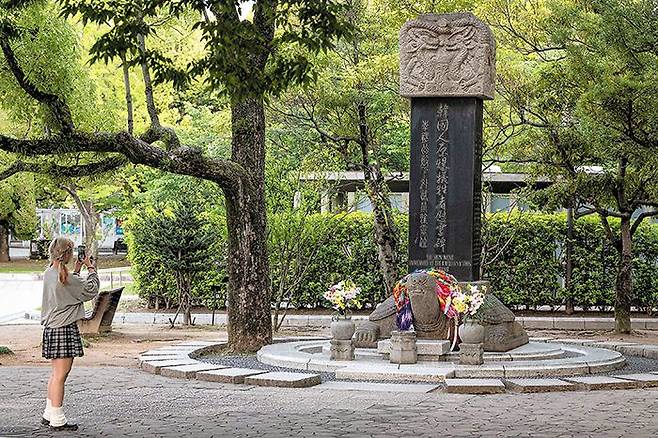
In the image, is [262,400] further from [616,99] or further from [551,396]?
[616,99]

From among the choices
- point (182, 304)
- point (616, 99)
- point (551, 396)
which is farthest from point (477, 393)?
point (182, 304)

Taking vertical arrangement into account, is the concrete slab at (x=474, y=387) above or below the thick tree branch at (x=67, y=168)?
below

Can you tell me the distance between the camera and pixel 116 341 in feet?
61.1

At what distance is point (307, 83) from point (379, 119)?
37.5 ft

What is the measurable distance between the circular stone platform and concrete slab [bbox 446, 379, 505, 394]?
0.50m

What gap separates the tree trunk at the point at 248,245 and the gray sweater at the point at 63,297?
656 cm

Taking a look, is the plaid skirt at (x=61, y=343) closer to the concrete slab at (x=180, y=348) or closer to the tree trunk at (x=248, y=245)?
the concrete slab at (x=180, y=348)

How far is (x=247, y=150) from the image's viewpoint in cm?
1616

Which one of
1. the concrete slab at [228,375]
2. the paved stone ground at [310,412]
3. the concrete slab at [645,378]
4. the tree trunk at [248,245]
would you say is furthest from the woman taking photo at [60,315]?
the tree trunk at [248,245]

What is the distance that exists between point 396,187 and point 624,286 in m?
7.85

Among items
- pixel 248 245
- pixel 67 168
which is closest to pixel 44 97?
pixel 67 168

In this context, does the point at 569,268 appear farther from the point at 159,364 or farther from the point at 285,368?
the point at 159,364

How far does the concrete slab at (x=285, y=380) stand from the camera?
12.1 m

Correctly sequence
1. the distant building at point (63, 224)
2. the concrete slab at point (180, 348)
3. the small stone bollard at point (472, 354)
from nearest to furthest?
the small stone bollard at point (472, 354), the concrete slab at point (180, 348), the distant building at point (63, 224)
